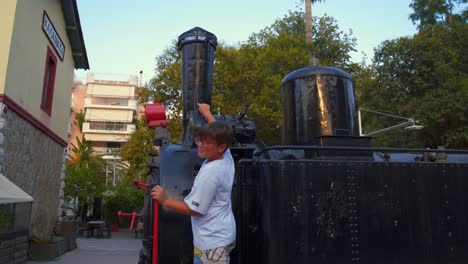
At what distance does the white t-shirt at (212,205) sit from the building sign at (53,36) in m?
9.18

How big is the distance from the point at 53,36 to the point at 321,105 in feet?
29.9

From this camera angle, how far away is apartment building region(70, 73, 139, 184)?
4881 centimetres

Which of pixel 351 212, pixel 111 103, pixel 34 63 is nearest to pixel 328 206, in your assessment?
pixel 351 212

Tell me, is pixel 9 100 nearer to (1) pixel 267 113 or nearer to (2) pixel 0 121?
(2) pixel 0 121

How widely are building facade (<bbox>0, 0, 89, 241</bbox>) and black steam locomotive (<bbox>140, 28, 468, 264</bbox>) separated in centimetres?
575

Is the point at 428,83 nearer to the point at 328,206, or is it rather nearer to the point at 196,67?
the point at 196,67

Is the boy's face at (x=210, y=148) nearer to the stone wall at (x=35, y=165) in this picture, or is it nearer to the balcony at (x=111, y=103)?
the stone wall at (x=35, y=165)

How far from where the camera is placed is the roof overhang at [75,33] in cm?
1166

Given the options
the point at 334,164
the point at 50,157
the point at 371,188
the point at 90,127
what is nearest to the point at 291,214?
the point at 334,164

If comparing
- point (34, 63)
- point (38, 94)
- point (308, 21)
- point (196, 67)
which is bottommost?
point (196, 67)

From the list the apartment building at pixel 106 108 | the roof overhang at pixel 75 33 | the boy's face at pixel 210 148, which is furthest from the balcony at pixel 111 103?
the boy's face at pixel 210 148

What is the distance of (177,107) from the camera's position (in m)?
16.1

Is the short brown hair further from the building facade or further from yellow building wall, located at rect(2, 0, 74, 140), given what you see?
yellow building wall, located at rect(2, 0, 74, 140)

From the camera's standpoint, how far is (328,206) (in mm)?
2764
